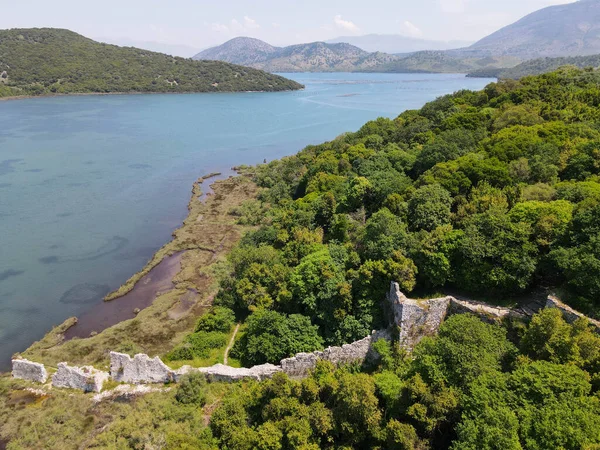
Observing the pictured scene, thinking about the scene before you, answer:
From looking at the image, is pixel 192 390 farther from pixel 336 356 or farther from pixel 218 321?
pixel 336 356

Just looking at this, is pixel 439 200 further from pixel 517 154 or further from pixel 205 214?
pixel 205 214

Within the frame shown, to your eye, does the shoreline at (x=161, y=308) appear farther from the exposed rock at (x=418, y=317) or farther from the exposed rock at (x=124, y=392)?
the exposed rock at (x=418, y=317)

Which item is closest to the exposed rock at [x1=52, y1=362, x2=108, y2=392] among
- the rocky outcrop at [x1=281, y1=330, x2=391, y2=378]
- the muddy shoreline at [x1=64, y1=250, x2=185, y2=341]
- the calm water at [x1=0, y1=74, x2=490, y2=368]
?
the muddy shoreline at [x1=64, y1=250, x2=185, y2=341]

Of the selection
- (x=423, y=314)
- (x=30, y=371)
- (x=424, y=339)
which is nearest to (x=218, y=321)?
(x=30, y=371)

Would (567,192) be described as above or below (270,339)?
above

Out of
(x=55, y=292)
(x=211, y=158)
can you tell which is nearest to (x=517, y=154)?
(x=55, y=292)

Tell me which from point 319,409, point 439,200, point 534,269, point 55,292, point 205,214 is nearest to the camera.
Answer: point 319,409

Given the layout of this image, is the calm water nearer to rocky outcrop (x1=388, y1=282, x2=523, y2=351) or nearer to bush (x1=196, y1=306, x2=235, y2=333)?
bush (x1=196, y1=306, x2=235, y2=333)
